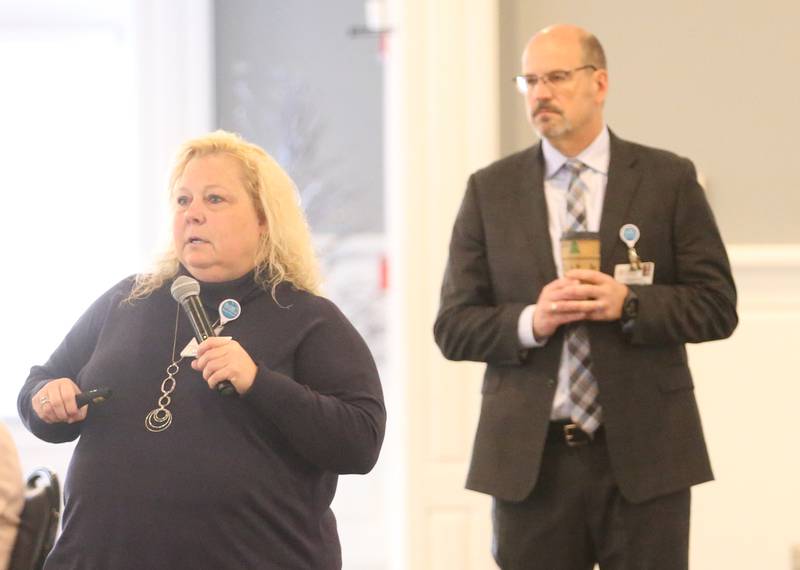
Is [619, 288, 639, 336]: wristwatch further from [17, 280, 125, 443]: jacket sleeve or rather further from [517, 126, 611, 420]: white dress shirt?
[17, 280, 125, 443]: jacket sleeve

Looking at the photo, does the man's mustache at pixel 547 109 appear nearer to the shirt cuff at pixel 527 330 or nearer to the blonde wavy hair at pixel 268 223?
the shirt cuff at pixel 527 330

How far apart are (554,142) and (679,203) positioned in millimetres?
286

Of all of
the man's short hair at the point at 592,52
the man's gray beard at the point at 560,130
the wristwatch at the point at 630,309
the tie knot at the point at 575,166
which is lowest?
the wristwatch at the point at 630,309

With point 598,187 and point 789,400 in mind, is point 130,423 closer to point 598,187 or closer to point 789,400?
point 598,187

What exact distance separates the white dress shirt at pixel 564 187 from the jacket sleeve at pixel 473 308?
0.04 meters

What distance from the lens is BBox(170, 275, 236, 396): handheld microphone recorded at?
75.1 inches

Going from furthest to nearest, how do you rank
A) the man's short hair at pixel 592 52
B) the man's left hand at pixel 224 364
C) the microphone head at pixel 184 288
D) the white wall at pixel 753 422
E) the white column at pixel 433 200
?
the white column at pixel 433 200, the white wall at pixel 753 422, the man's short hair at pixel 592 52, the microphone head at pixel 184 288, the man's left hand at pixel 224 364

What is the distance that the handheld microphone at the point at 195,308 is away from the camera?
1908 mm

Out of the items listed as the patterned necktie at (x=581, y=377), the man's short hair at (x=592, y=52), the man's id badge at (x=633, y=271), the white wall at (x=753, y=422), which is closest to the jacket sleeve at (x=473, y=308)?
the patterned necktie at (x=581, y=377)

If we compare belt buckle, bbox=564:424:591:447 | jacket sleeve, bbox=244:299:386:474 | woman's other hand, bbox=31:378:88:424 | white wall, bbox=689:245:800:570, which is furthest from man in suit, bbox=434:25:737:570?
white wall, bbox=689:245:800:570

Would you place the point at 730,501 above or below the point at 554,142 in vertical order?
below

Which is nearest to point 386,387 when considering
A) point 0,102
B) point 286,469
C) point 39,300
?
point 39,300

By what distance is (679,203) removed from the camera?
249cm

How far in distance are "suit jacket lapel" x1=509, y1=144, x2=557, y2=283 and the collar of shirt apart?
26 millimetres
